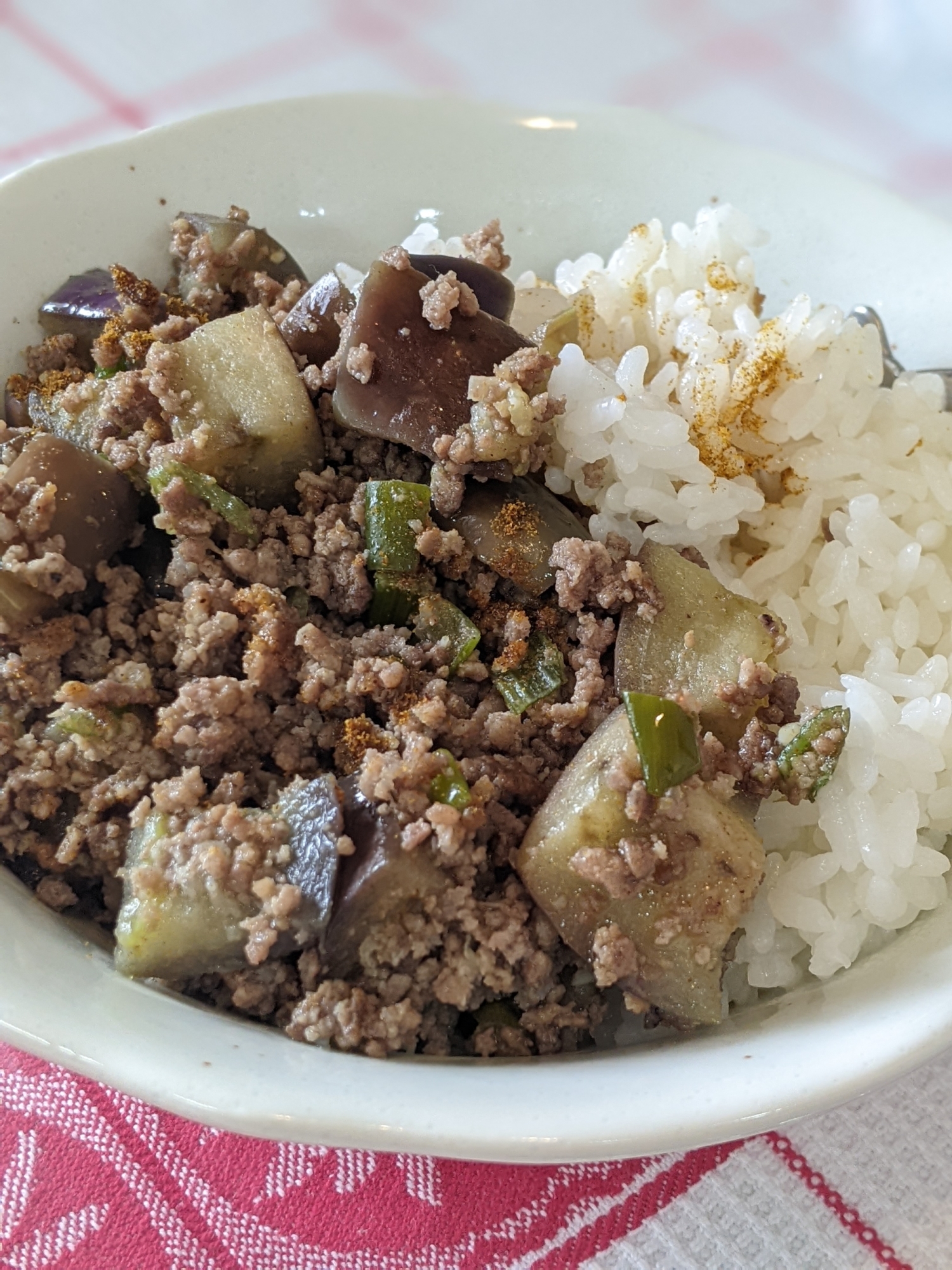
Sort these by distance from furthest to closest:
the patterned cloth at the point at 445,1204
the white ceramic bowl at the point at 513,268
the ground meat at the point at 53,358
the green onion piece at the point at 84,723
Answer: the ground meat at the point at 53,358
the patterned cloth at the point at 445,1204
the green onion piece at the point at 84,723
the white ceramic bowl at the point at 513,268

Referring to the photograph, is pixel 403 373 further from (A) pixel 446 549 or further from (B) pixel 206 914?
(B) pixel 206 914

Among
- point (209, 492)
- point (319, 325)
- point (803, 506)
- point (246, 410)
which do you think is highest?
point (319, 325)

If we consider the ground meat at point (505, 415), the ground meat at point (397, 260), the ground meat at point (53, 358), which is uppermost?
the ground meat at point (397, 260)

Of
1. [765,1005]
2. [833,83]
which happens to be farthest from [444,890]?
[833,83]

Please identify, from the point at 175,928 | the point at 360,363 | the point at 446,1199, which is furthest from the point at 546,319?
the point at 446,1199

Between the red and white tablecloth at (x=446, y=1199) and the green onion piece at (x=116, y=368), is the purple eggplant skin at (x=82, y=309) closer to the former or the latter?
the green onion piece at (x=116, y=368)

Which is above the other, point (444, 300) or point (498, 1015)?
point (444, 300)

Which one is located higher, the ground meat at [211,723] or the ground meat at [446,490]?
the ground meat at [446,490]

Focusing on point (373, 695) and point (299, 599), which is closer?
point (373, 695)

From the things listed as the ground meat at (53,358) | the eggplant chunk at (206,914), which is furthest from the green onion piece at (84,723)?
the ground meat at (53,358)
